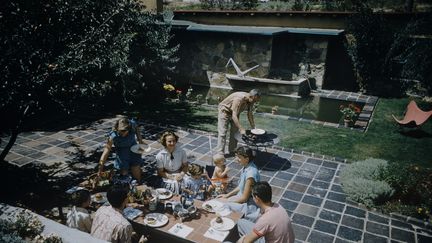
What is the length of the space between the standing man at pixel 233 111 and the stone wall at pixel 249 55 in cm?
1087

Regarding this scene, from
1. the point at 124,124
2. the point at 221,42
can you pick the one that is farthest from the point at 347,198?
the point at 221,42

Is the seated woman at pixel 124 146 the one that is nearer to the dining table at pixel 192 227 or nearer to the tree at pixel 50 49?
the tree at pixel 50 49

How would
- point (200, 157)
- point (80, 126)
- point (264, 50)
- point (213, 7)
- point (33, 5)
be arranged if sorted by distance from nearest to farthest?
point (33, 5), point (200, 157), point (80, 126), point (264, 50), point (213, 7)

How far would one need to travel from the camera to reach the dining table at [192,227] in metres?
4.74

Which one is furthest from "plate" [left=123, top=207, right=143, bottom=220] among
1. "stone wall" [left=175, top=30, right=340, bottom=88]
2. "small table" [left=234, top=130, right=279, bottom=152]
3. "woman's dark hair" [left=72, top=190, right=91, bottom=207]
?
"stone wall" [left=175, top=30, right=340, bottom=88]

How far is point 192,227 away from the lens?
495 centimetres

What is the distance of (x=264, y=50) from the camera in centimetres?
1934

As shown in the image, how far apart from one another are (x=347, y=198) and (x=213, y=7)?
18810 millimetres

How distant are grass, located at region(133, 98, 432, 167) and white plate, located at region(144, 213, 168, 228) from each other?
238 inches

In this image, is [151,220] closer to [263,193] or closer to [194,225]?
[194,225]

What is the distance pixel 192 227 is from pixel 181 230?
177 millimetres

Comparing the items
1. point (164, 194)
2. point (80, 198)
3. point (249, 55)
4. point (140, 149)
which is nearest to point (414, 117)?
point (140, 149)

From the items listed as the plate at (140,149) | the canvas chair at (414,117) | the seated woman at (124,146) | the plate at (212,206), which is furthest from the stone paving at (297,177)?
the canvas chair at (414,117)

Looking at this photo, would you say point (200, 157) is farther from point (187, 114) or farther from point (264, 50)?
point (264, 50)
